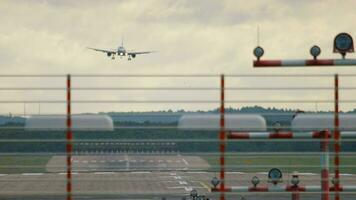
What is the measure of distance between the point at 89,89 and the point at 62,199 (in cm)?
3499

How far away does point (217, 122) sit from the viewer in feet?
27.9

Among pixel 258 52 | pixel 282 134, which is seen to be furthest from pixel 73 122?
pixel 282 134

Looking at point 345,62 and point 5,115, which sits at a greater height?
point 345,62

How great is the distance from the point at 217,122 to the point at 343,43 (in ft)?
4.69

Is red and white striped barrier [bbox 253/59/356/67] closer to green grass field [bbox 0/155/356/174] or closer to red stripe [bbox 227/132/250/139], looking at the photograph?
red stripe [bbox 227/132/250/139]

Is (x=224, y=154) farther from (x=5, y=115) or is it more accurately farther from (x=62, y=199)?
(x=62, y=199)

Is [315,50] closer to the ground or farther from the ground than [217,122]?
farther from the ground

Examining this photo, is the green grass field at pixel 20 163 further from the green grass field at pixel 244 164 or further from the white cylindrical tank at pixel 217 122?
the white cylindrical tank at pixel 217 122

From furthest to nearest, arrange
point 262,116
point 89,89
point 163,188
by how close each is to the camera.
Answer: point 163,188 < point 262,116 < point 89,89

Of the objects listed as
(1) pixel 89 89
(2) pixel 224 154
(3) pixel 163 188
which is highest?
(1) pixel 89 89

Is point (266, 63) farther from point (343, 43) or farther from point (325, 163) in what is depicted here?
point (325, 163)

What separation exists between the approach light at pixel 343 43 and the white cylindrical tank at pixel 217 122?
100cm

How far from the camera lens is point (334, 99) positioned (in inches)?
344

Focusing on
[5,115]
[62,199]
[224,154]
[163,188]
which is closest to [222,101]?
[224,154]
